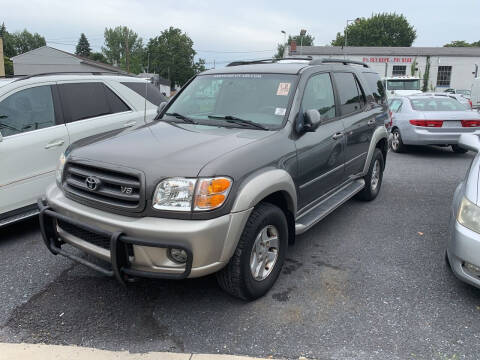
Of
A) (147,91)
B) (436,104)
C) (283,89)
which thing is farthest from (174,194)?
(436,104)

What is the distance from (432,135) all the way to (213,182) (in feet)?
25.6

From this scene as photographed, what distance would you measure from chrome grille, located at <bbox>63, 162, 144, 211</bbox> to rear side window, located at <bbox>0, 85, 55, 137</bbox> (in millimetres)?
1660

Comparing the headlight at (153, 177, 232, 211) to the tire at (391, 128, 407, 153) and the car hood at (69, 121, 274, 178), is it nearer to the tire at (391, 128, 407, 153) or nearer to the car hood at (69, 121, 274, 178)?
the car hood at (69, 121, 274, 178)

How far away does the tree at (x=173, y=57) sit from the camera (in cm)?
8172

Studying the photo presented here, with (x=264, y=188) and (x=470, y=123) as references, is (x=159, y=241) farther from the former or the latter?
(x=470, y=123)

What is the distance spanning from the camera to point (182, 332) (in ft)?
9.45

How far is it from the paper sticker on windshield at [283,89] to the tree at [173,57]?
3110 inches

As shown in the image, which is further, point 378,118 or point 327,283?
point 378,118

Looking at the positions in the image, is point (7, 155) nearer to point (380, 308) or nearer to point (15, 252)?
point (15, 252)

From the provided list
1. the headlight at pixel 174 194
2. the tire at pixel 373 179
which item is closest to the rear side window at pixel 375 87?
the tire at pixel 373 179

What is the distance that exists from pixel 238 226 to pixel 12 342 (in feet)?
5.64

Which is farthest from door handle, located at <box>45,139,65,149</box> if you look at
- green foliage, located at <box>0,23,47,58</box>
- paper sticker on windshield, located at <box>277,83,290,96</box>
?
green foliage, located at <box>0,23,47,58</box>

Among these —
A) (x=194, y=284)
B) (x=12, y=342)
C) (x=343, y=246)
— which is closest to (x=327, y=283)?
(x=343, y=246)

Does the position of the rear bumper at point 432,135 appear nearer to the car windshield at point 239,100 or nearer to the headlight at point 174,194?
the car windshield at point 239,100
